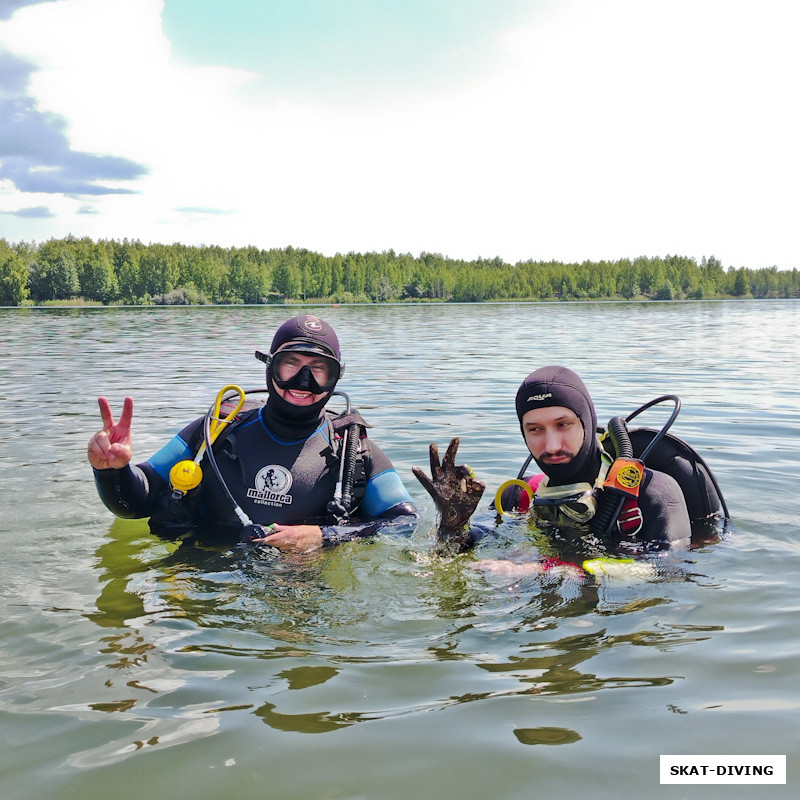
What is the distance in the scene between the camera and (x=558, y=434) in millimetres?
3809

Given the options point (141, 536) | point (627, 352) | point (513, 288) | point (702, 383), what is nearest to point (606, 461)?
point (141, 536)

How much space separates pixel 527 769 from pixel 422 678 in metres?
0.66

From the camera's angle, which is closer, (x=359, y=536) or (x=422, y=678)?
(x=422, y=678)

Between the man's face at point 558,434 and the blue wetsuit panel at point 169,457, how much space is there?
6.64 feet

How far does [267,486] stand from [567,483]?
5.51 ft

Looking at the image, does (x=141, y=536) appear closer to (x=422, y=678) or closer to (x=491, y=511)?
(x=491, y=511)

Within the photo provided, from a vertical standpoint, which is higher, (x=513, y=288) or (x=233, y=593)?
(x=513, y=288)

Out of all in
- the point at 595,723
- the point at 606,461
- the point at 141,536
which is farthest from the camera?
the point at 141,536

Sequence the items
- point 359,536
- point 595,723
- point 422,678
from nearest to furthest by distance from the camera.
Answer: point 595,723
point 422,678
point 359,536

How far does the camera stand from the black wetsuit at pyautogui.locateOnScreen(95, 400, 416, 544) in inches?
173

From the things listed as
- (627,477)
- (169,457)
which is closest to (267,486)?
(169,457)

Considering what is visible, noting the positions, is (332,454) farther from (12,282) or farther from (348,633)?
(12,282)

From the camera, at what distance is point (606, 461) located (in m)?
4.02

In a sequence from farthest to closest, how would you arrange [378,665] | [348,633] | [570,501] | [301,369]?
1. [301,369]
2. [570,501]
3. [348,633]
4. [378,665]
